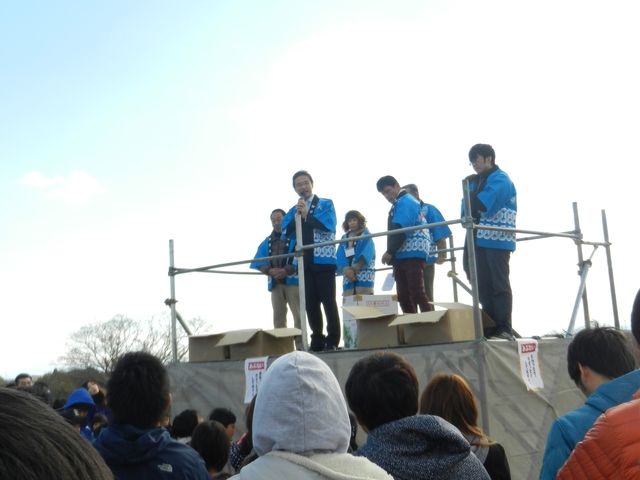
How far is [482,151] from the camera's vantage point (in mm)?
6629

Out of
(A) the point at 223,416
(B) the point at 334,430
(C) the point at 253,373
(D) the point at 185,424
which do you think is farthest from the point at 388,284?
(B) the point at 334,430

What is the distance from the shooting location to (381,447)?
2457 mm

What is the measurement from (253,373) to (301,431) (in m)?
5.49

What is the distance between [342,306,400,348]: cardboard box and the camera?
6.43 meters

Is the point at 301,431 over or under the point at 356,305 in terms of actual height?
under

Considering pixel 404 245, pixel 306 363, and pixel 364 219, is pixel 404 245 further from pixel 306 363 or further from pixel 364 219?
pixel 306 363

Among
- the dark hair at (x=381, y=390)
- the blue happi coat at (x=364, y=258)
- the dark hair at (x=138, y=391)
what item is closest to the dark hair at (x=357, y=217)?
the blue happi coat at (x=364, y=258)

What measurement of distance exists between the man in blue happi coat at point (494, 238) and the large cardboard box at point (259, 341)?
6.56 ft

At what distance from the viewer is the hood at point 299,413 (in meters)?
1.86

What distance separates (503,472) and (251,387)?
4.37 metres

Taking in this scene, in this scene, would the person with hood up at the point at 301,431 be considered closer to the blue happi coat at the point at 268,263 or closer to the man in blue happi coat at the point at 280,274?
the man in blue happi coat at the point at 280,274

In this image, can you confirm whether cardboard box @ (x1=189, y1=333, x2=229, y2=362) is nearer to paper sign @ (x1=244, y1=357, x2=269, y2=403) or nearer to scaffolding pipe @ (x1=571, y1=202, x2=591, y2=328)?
paper sign @ (x1=244, y1=357, x2=269, y2=403)

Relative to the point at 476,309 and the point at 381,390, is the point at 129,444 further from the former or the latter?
the point at 476,309

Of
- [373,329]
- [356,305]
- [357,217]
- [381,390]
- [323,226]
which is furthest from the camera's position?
[357,217]
